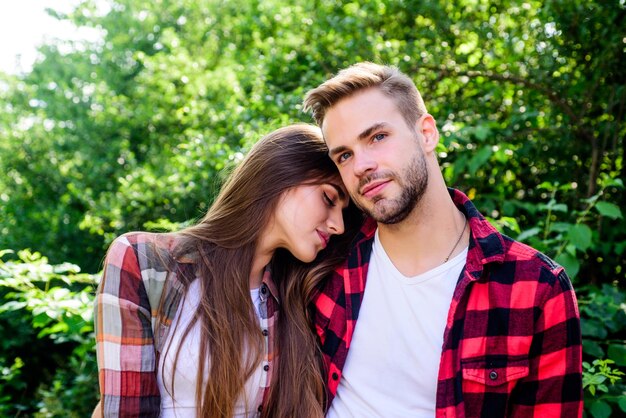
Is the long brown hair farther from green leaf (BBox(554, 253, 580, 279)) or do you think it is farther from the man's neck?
green leaf (BBox(554, 253, 580, 279))

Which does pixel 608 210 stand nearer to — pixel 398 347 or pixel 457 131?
pixel 457 131

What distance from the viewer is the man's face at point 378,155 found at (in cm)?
243

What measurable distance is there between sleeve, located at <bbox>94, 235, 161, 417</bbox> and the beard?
3.23 feet

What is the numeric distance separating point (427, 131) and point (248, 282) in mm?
1032

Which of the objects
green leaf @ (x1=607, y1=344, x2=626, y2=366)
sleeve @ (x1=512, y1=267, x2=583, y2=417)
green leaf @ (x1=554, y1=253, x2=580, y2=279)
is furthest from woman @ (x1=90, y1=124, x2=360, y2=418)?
green leaf @ (x1=607, y1=344, x2=626, y2=366)

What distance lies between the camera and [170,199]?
16.5 ft

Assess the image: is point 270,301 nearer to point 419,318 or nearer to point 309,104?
point 419,318

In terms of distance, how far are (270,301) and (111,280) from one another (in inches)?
28.3

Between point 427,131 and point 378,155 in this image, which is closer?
point 378,155

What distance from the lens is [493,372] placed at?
85.5 inches

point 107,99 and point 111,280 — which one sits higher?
point 107,99

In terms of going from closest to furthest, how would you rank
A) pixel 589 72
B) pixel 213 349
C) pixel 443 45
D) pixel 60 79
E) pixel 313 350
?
1. pixel 213 349
2. pixel 313 350
3. pixel 589 72
4. pixel 443 45
5. pixel 60 79

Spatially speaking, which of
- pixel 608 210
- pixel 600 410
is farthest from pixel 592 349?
pixel 608 210

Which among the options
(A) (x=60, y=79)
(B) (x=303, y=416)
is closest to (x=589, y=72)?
(B) (x=303, y=416)
